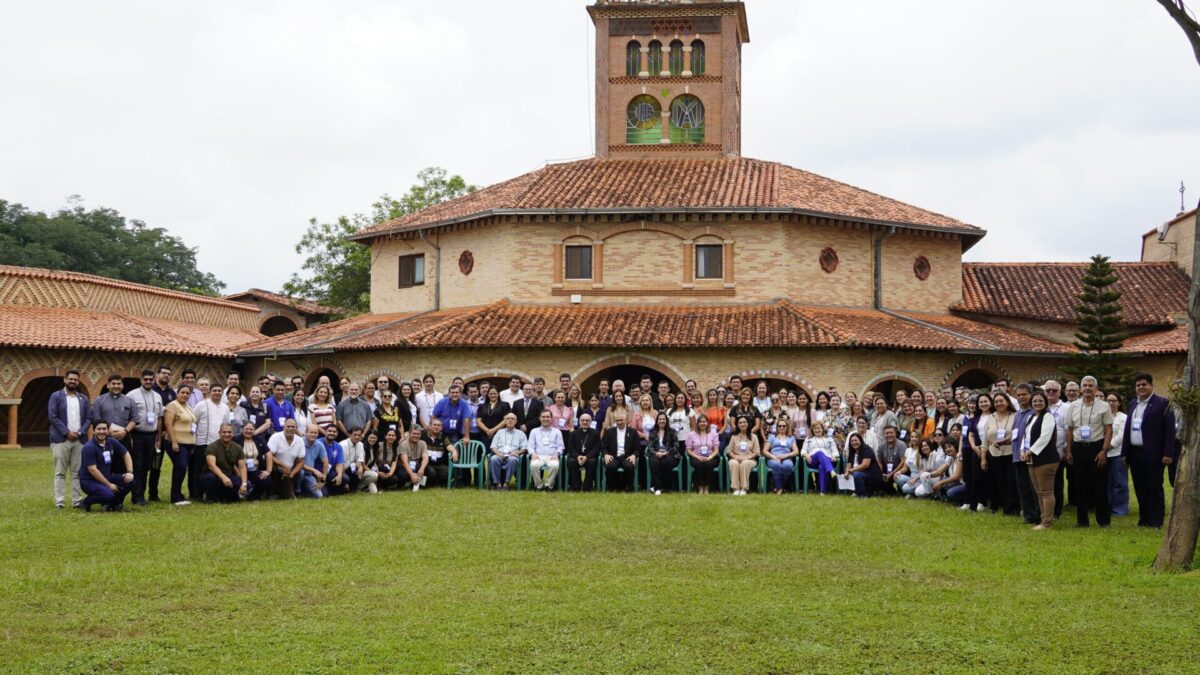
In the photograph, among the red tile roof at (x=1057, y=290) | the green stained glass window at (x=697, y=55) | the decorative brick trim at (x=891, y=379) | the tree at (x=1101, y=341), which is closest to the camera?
the decorative brick trim at (x=891, y=379)

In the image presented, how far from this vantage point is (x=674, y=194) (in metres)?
29.1

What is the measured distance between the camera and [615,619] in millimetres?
8352

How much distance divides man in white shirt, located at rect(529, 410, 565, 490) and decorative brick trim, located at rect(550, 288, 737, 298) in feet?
37.5

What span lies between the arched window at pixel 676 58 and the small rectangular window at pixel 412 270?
10479mm

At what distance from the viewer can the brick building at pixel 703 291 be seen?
86.5 feet

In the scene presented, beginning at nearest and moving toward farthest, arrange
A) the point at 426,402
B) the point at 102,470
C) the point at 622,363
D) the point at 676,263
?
the point at 102,470, the point at 426,402, the point at 622,363, the point at 676,263

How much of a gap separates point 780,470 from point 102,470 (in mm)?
9892

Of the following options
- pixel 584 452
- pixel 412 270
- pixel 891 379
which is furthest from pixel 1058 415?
pixel 412 270

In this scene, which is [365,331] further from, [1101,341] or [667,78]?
[1101,341]

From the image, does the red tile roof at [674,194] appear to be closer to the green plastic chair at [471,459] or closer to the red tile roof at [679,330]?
the red tile roof at [679,330]

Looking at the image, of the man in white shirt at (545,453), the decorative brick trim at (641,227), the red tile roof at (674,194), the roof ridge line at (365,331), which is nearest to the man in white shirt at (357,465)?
the man in white shirt at (545,453)

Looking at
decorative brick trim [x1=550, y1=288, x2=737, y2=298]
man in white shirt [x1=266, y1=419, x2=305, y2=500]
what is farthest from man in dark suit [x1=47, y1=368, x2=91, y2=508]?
decorative brick trim [x1=550, y1=288, x2=737, y2=298]

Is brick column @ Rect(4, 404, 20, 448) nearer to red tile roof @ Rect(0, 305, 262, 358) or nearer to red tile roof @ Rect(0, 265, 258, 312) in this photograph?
red tile roof @ Rect(0, 305, 262, 358)

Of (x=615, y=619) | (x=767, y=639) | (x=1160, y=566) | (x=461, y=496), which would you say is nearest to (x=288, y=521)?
(x=461, y=496)
